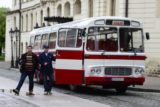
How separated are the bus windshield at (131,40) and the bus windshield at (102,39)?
29cm

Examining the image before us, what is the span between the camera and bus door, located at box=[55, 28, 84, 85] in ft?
82.9

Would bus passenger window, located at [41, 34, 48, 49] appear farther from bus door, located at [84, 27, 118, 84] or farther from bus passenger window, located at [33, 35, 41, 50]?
bus door, located at [84, 27, 118, 84]

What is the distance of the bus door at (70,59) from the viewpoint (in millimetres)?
25266

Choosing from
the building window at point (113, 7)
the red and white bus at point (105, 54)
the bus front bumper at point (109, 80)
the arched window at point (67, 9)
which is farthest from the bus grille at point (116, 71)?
the arched window at point (67, 9)

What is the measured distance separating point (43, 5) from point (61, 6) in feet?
24.2

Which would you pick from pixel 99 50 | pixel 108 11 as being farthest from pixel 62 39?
pixel 108 11

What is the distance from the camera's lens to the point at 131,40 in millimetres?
25219

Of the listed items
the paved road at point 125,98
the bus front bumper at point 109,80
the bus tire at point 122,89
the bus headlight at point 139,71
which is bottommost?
the paved road at point 125,98

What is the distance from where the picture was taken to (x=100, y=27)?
2500 centimetres

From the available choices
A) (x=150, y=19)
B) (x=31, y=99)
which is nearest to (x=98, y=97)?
(x=31, y=99)

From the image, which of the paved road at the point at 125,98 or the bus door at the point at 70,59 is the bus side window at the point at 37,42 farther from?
the bus door at the point at 70,59

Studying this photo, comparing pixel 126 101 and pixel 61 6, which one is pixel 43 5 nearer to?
pixel 61 6

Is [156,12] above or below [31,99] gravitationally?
above

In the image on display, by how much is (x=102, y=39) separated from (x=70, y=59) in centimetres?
171
